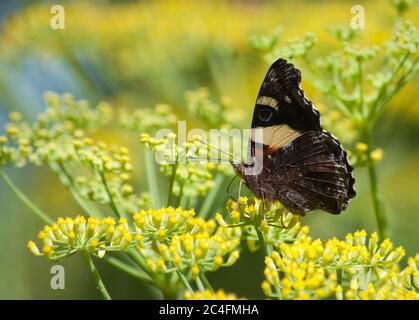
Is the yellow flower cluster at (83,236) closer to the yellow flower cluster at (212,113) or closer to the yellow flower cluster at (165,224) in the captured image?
the yellow flower cluster at (165,224)

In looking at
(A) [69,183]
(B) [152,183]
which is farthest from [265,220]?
(A) [69,183]

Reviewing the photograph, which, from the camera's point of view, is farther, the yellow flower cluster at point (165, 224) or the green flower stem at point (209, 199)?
the green flower stem at point (209, 199)

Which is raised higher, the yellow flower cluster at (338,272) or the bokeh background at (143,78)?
the bokeh background at (143,78)

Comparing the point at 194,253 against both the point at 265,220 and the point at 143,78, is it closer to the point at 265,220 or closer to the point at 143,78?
the point at 265,220

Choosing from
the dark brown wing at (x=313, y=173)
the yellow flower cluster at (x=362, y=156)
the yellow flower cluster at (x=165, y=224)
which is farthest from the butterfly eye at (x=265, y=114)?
the yellow flower cluster at (x=165, y=224)

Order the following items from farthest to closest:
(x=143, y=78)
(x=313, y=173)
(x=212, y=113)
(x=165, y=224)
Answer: (x=143, y=78) < (x=212, y=113) < (x=313, y=173) < (x=165, y=224)

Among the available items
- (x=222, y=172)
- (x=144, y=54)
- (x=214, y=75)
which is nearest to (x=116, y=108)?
(x=144, y=54)
